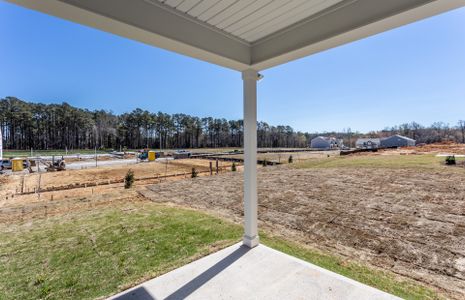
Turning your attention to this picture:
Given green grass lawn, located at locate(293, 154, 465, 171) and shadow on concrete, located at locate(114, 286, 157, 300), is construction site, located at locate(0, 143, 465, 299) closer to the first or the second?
green grass lawn, located at locate(293, 154, 465, 171)

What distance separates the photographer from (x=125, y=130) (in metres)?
40.3

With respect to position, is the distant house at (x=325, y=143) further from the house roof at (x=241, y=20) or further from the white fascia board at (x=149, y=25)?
the white fascia board at (x=149, y=25)

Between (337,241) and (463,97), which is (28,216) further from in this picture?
(463,97)

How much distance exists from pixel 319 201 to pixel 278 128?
51.6m

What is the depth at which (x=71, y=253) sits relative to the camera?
2.81 m

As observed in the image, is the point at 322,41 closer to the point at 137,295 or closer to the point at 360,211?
the point at 137,295

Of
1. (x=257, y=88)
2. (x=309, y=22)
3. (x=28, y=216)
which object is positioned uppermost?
(x=309, y=22)

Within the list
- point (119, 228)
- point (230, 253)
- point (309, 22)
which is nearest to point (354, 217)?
point (230, 253)

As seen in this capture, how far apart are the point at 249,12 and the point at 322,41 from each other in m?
0.70

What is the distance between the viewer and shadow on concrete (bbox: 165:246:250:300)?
1944 millimetres

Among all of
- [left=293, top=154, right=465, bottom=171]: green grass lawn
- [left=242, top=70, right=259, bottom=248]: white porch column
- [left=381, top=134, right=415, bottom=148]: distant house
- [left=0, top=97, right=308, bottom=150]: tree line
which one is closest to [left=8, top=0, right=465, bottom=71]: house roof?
[left=242, top=70, right=259, bottom=248]: white porch column

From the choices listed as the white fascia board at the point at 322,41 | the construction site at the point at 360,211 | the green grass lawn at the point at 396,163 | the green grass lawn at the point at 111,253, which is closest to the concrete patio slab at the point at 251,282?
the green grass lawn at the point at 111,253

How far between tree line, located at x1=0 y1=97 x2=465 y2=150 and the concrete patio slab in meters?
30.5

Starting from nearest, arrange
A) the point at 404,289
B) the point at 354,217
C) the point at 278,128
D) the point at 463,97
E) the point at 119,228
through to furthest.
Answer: the point at 404,289, the point at 119,228, the point at 354,217, the point at 463,97, the point at 278,128
